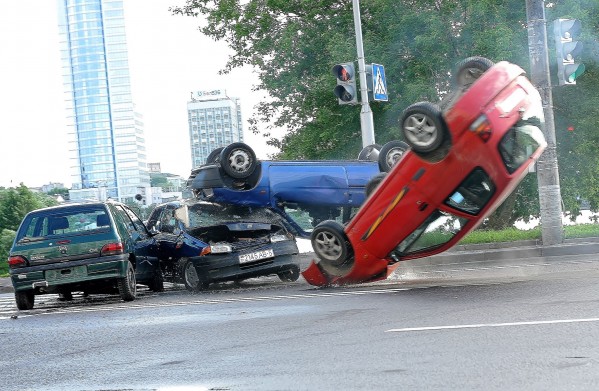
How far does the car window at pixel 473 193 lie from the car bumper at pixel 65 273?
5.04m

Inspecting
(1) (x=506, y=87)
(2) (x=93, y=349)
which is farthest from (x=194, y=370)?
(1) (x=506, y=87)

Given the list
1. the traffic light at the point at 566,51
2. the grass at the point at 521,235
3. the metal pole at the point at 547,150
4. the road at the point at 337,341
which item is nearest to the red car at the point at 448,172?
the road at the point at 337,341

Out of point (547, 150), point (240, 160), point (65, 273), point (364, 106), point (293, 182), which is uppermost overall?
point (364, 106)

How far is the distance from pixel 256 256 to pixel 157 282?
2.15 meters

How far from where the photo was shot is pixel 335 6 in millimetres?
30344

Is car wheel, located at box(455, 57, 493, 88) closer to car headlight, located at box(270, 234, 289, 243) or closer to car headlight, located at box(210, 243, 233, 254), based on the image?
car headlight, located at box(270, 234, 289, 243)

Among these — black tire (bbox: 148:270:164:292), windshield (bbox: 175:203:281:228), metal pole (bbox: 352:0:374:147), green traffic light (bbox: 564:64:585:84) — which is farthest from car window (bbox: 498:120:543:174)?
metal pole (bbox: 352:0:374:147)

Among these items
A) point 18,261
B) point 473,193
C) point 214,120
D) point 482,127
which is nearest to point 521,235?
point 473,193

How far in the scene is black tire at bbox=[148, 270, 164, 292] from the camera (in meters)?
17.1

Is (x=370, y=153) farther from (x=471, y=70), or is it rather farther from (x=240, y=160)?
(x=471, y=70)

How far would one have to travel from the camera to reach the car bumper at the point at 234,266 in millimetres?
15922

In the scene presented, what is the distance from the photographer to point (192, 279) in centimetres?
1636

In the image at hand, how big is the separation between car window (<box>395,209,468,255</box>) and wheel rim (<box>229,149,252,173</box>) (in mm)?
5252

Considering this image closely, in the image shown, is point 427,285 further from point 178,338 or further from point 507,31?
point 507,31
